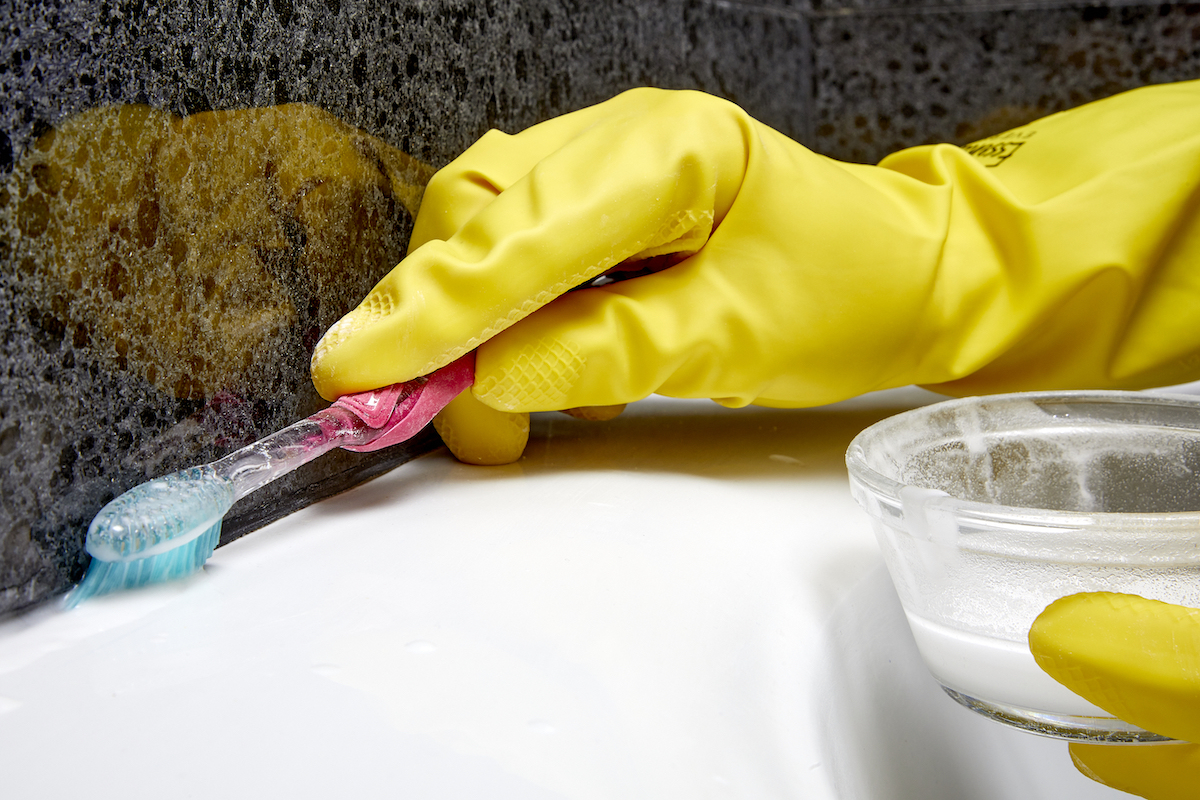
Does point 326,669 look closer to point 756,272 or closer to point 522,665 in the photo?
point 522,665

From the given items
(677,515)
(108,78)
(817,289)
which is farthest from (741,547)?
(108,78)

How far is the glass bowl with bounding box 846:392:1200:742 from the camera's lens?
0.40 meters

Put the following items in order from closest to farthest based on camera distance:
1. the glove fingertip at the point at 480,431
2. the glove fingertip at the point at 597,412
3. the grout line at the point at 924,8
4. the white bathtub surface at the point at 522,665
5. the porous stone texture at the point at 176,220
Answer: the white bathtub surface at the point at 522,665, the porous stone texture at the point at 176,220, the glove fingertip at the point at 480,431, the glove fingertip at the point at 597,412, the grout line at the point at 924,8

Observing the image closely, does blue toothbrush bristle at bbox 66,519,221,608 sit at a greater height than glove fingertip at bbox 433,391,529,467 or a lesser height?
greater

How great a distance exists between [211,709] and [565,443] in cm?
43

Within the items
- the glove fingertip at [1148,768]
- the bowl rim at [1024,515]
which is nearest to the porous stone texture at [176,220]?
the bowl rim at [1024,515]

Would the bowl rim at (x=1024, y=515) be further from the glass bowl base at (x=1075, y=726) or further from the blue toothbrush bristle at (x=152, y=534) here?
Answer: the blue toothbrush bristle at (x=152, y=534)

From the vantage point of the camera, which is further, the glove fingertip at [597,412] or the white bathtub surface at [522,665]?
the glove fingertip at [597,412]

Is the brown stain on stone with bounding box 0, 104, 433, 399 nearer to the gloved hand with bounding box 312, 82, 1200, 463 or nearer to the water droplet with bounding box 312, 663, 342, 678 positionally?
the gloved hand with bounding box 312, 82, 1200, 463

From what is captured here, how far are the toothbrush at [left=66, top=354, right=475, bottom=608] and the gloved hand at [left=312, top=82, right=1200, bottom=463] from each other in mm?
26

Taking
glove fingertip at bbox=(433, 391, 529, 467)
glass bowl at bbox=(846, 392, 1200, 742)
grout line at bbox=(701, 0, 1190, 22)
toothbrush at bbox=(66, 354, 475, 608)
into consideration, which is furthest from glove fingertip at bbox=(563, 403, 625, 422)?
grout line at bbox=(701, 0, 1190, 22)

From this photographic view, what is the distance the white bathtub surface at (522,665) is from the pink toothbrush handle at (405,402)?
0.18ft

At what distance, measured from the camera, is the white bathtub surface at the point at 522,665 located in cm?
35

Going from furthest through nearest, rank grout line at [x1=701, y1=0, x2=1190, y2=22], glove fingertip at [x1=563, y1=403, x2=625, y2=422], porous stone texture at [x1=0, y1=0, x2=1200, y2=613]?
grout line at [x1=701, y1=0, x2=1190, y2=22] → glove fingertip at [x1=563, y1=403, x2=625, y2=422] → porous stone texture at [x1=0, y1=0, x2=1200, y2=613]
